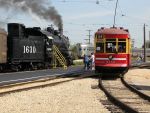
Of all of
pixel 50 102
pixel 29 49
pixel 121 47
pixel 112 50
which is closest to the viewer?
pixel 50 102

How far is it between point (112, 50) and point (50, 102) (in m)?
13.9

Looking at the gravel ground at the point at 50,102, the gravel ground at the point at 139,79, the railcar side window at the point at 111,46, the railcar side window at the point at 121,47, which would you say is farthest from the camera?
the railcar side window at the point at 111,46

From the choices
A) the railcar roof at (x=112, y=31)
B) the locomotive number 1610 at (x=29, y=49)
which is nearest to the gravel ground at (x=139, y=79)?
the railcar roof at (x=112, y=31)

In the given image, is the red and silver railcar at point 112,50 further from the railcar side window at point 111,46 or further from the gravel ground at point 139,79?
the gravel ground at point 139,79

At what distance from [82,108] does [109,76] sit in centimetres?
1787

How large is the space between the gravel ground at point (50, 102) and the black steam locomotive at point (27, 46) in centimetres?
1631

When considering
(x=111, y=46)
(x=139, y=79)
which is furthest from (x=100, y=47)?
(x=139, y=79)

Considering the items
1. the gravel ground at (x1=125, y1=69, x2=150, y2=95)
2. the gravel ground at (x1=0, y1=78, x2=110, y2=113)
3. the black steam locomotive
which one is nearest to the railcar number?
the black steam locomotive

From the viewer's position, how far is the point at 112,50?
29.4 meters

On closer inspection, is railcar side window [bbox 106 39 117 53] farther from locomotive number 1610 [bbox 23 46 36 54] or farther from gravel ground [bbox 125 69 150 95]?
locomotive number 1610 [bbox 23 46 36 54]

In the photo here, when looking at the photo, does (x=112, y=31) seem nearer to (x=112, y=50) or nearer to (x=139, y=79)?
(x=112, y=50)

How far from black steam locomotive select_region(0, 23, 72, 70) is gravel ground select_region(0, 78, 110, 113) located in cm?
1631

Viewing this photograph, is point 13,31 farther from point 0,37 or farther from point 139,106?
point 139,106

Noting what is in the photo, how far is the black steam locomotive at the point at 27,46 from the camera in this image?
123ft
